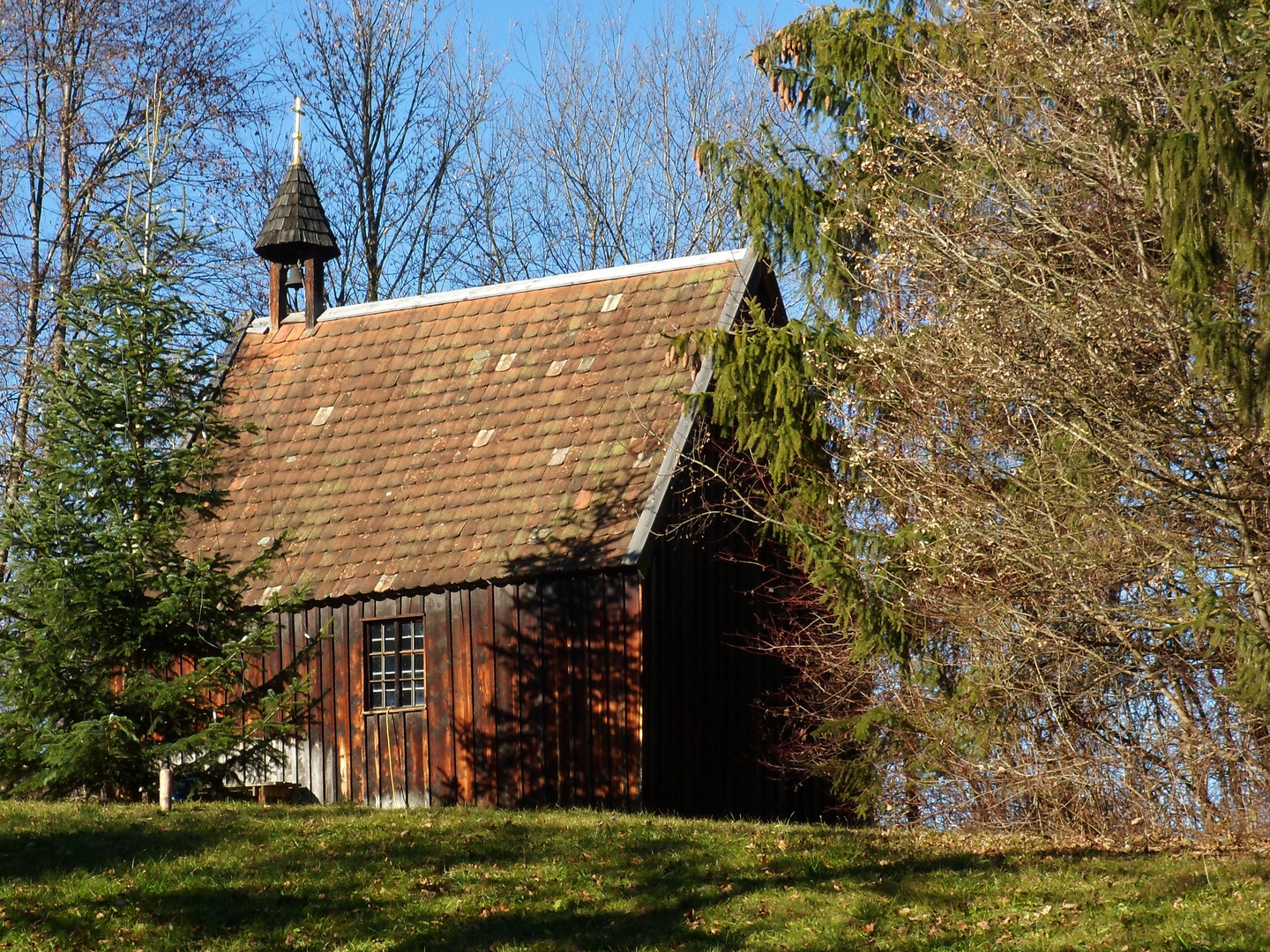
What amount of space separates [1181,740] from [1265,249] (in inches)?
205

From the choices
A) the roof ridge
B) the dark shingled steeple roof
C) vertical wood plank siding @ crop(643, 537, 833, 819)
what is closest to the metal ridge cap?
the roof ridge

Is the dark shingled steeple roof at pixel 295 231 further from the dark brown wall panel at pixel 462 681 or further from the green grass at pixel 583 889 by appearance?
the green grass at pixel 583 889

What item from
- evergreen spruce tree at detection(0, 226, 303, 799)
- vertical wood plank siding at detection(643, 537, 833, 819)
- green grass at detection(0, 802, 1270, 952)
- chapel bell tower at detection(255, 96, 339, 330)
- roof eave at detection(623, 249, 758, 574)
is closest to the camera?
green grass at detection(0, 802, 1270, 952)

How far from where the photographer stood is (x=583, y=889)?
35.9 feet

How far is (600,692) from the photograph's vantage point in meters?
15.7

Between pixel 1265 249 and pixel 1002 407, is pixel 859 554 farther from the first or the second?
pixel 1265 249

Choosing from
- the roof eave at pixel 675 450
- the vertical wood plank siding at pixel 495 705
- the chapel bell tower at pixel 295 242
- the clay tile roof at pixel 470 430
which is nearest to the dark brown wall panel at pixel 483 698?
the vertical wood plank siding at pixel 495 705

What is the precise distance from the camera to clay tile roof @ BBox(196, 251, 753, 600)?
16281mm

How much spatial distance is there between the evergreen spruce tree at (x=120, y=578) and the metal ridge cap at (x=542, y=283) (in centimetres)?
604

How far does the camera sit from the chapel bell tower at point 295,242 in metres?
21.7

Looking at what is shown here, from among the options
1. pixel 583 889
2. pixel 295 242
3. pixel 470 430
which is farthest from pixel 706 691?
pixel 295 242

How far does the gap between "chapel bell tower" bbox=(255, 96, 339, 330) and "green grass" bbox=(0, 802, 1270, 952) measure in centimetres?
1051

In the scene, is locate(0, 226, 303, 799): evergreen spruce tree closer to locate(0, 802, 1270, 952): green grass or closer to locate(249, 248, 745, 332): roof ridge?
locate(0, 802, 1270, 952): green grass

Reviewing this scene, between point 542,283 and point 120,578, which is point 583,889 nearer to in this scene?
point 120,578
